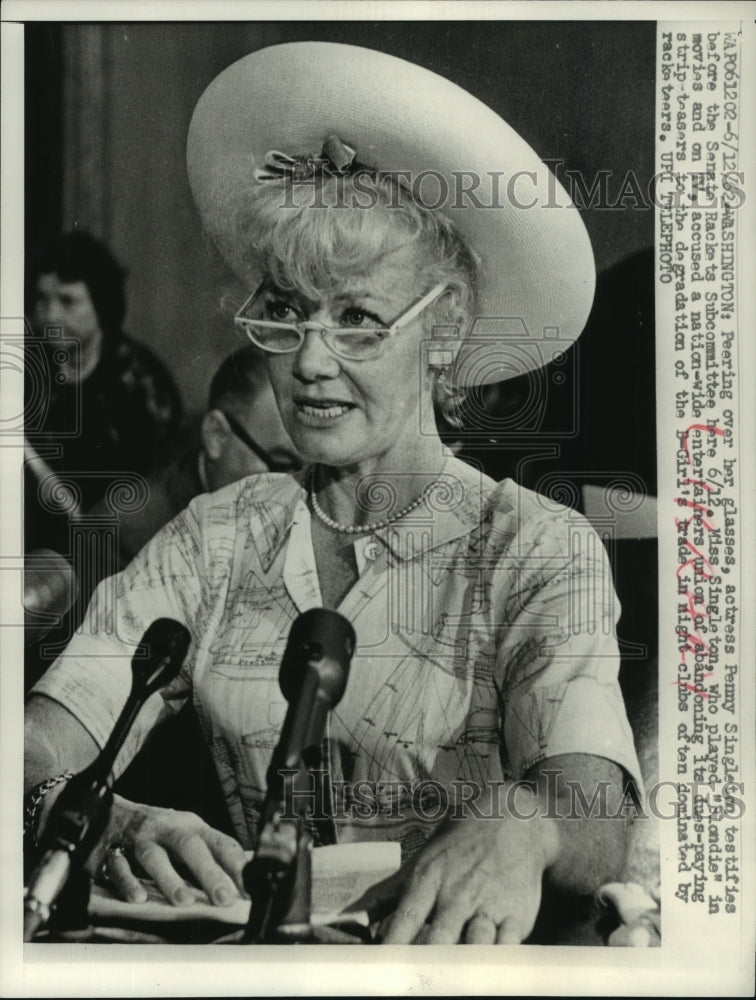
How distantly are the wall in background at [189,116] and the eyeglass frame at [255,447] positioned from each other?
6 cm

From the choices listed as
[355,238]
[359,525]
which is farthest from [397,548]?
[355,238]

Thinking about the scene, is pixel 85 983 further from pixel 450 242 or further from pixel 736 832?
pixel 450 242

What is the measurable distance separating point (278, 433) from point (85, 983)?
0.83m

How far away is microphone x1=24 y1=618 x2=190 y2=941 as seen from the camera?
1324 millimetres

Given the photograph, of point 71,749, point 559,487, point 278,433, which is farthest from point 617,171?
point 71,749

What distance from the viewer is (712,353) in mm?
1335

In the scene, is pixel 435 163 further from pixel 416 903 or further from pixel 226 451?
pixel 416 903

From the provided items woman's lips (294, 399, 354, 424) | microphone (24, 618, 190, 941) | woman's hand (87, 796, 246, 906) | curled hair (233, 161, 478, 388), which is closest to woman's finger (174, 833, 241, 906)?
woman's hand (87, 796, 246, 906)

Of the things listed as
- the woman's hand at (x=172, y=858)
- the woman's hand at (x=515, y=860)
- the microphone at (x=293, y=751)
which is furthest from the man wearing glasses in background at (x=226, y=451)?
the woman's hand at (x=515, y=860)

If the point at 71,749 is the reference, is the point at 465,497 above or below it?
above

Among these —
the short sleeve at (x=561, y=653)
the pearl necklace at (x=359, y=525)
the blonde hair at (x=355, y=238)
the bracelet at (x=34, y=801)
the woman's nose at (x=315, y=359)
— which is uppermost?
the blonde hair at (x=355, y=238)

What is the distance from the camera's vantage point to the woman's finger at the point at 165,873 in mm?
1309

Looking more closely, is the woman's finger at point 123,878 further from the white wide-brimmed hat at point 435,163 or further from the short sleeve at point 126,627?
the white wide-brimmed hat at point 435,163

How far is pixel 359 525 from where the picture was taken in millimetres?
1331
